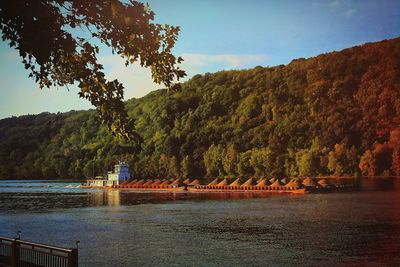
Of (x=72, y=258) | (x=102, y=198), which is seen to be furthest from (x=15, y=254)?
(x=102, y=198)

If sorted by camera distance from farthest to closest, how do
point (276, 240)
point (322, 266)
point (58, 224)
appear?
1. point (58, 224)
2. point (276, 240)
3. point (322, 266)

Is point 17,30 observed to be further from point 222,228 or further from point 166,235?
point 222,228

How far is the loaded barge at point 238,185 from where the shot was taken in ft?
→ 438

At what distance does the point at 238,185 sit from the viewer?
145 m

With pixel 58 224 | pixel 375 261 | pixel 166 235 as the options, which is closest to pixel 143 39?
pixel 375 261

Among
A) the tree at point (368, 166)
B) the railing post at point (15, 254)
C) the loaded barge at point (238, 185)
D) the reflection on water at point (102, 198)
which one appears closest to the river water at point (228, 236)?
the railing post at point (15, 254)

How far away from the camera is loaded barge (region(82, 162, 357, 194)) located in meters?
134

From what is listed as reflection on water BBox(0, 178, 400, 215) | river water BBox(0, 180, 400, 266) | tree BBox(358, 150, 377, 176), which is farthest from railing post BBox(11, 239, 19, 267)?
tree BBox(358, 150, 377, 176)

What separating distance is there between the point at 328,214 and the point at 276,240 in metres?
26.8

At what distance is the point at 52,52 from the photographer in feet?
50.2

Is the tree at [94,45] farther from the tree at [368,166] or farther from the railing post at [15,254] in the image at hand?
the tree at [368,166]

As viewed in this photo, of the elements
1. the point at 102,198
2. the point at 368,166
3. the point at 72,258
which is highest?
the point at 368,166

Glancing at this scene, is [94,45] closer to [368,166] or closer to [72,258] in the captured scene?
[72,258]

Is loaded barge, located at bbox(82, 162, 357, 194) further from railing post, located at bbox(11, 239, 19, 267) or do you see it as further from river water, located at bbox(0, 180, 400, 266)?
railing post, located at bbox(11, 239, 19, 267)
